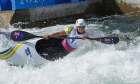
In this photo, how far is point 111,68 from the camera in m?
4.62

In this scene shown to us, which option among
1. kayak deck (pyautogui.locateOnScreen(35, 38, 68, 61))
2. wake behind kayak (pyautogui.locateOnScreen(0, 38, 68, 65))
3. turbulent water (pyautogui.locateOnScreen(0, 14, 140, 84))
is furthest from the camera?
kayak deck (pyautogui.locateOnScreen(35, 38, 68, 61))

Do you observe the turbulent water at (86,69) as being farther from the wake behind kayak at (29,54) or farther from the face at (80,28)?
the face at (80,28)

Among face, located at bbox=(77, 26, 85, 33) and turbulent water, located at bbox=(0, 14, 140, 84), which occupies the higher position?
face, located at bbox=(77, 26, 85, 33)

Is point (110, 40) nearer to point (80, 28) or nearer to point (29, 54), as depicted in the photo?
point (80, 28)

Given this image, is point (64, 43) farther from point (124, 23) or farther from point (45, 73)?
point (124, 23)

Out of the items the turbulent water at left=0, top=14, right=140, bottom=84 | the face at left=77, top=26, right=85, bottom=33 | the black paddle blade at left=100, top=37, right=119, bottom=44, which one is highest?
the face at left=77, top=26, right=85, bottom=33

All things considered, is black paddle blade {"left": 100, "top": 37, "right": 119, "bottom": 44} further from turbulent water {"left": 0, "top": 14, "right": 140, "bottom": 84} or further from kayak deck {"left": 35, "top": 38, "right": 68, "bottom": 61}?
kayak deck {"left": 35, "top": 38, "right": 68, "bottom": 61}

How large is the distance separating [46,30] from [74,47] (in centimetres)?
495

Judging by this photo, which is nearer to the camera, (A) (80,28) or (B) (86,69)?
(B) (86,69)

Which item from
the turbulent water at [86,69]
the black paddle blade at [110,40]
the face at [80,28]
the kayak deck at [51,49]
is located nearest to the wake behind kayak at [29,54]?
the kayak deck at [51,49]

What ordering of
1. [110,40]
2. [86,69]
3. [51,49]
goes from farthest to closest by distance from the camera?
[51,49]
[110,40]
[86,69]

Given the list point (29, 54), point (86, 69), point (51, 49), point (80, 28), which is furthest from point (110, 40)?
point (29, 54)

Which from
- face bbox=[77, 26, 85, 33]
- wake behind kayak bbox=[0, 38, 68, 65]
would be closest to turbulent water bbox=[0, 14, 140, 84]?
wake behind kayak bbox=[0, 38, 68, 65]

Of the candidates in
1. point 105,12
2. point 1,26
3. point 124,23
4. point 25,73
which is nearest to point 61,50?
point 25,73
